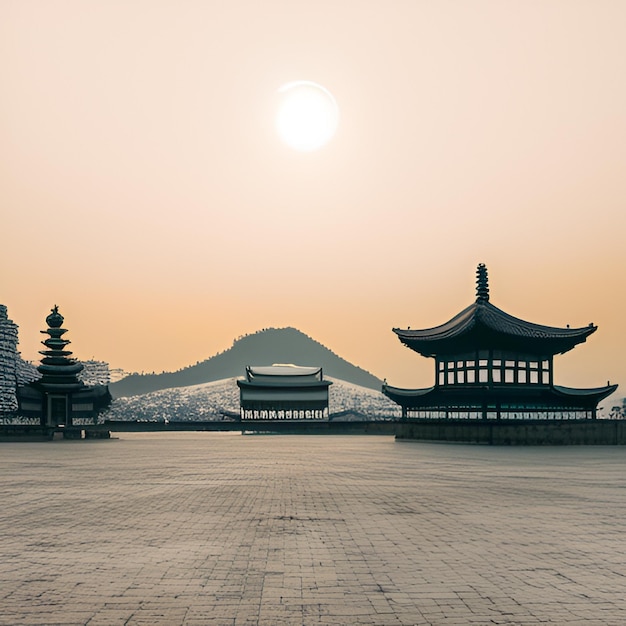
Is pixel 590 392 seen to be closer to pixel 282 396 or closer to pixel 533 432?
pixel 533 432

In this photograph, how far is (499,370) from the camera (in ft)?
144

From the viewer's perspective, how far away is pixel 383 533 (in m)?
11.2

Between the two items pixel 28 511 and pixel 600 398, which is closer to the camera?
pixel 28 511

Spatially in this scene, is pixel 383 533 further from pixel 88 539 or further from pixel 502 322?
pixel 502 322

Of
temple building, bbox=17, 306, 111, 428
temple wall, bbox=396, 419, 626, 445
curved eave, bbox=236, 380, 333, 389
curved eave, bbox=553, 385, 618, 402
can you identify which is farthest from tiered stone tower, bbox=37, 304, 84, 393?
curved eave, bbox=553, 385, 618, 402

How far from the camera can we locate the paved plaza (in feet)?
22.9

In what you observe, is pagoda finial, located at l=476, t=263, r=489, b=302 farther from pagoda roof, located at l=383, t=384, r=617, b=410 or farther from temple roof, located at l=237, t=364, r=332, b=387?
temple roof, located at l=237, t=364, r=332, b=387

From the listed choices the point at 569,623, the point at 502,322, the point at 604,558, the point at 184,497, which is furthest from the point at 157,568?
the point at 502,322

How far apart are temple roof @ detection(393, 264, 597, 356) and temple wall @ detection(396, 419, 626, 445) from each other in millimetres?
4765

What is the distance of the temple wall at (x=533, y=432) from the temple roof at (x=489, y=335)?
15.6ft

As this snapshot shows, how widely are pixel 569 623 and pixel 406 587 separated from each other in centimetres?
183

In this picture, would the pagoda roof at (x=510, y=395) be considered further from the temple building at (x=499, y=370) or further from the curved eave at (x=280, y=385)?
the curved eave at (x=280, y=385)

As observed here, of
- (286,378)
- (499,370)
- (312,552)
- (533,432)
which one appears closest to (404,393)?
(499,370)

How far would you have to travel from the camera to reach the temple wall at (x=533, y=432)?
132 feet
